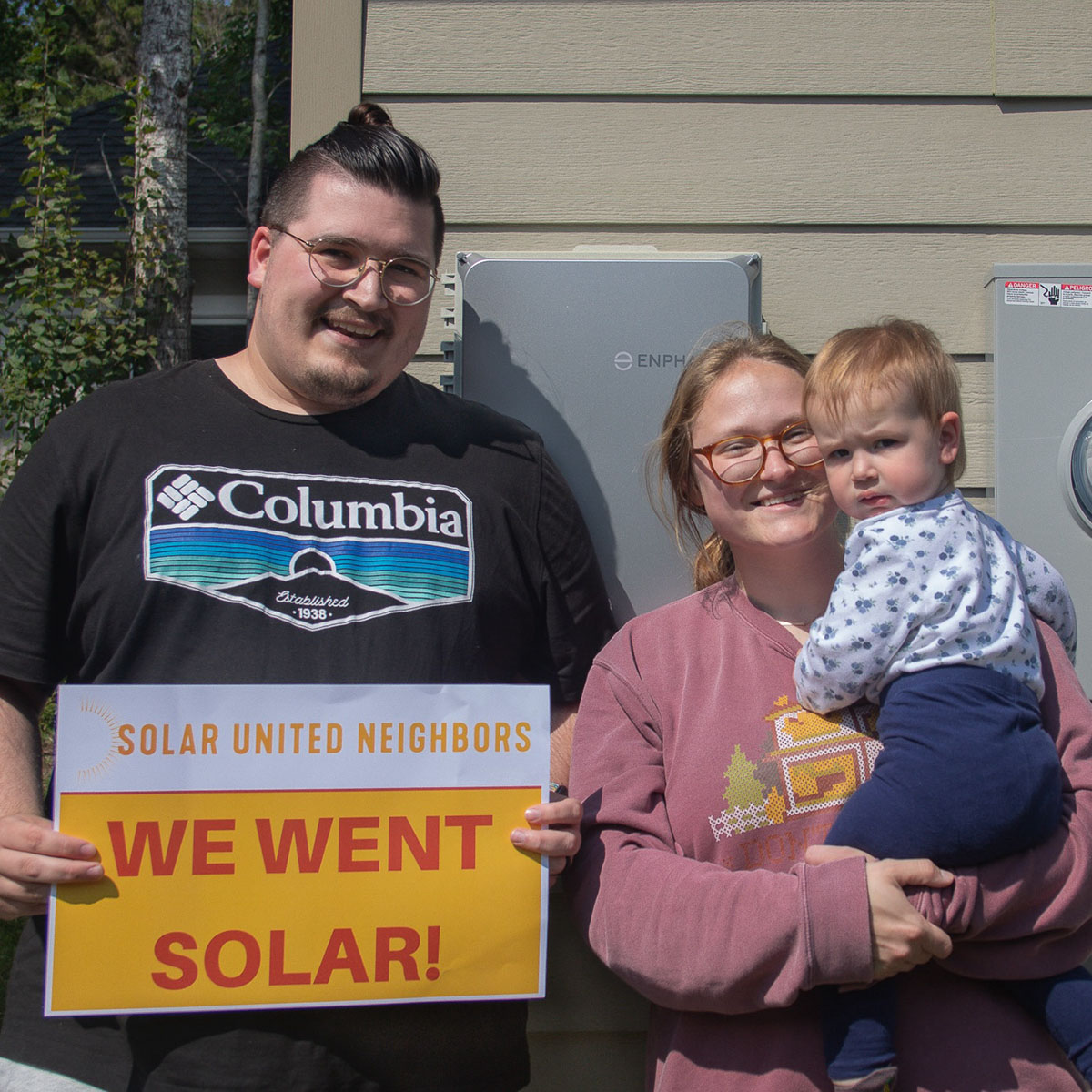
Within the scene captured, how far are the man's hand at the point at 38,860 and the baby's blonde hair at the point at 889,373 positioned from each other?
1.29m

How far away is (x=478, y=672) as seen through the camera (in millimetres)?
1727

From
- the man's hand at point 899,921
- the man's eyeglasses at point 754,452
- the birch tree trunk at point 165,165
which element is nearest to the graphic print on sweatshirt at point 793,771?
the man's hand at point 899,921

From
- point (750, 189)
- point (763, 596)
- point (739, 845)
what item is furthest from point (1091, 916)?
point (750, 189)

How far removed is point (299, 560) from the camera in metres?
1.67

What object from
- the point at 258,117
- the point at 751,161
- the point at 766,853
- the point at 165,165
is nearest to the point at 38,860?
the point at 766,853

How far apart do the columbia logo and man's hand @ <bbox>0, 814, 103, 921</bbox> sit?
51 centimetres

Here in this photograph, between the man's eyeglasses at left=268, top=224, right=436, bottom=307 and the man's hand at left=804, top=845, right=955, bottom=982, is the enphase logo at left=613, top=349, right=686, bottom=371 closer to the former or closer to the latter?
the man's eyeglasses at left=268, top=224, right=436, bottom=307

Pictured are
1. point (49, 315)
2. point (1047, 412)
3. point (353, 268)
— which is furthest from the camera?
point (49, 315)

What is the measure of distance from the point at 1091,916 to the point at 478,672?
0.97 m

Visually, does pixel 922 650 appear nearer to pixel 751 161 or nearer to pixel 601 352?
pixel 601 352

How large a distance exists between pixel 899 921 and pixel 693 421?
0.88 meters

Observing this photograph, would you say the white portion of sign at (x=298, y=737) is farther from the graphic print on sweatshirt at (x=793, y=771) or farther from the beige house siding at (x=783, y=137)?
the beige house siding at (x=783, y=137)

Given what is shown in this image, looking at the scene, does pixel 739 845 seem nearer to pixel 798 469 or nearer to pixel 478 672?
pixel 478 672

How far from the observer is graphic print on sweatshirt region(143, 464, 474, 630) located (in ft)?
5.40
